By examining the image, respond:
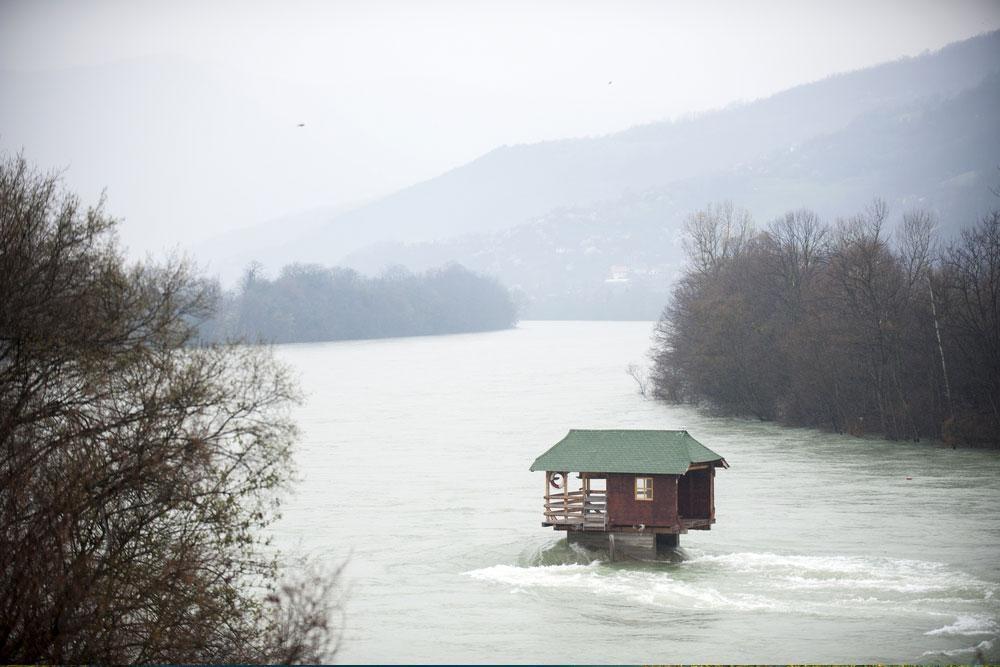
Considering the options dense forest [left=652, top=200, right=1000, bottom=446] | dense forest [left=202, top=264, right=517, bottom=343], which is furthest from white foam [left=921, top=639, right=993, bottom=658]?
dense forest [left=202, top=264, right=517, bottom=343]

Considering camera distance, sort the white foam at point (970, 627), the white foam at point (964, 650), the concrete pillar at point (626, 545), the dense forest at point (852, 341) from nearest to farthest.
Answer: the white foam at point (964, 650), the white foam at point (970, 627), the concrete pillar at point (626, 545), the dense forest at point (852, 341)

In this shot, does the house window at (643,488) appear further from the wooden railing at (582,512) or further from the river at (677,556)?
the river at (677,556)

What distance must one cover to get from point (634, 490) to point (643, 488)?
299 mm

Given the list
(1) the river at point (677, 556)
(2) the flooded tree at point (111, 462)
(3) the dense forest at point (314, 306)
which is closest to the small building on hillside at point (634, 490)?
(1) the river at point (677, 556)

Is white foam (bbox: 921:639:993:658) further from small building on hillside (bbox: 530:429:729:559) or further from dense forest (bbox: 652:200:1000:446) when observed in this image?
dense forest (bbox: 652:200:1000:446)

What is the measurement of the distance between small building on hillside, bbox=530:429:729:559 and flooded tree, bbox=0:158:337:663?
1894cm

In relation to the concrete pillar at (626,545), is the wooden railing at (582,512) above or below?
above

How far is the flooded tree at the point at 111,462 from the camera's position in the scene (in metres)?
17.0

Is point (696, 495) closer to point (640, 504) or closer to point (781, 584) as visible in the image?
point (640, 504)

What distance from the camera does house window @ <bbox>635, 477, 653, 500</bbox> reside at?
3736 cm

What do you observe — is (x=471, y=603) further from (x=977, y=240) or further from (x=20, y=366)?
(x=977, y=240)

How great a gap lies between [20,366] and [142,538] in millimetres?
3377

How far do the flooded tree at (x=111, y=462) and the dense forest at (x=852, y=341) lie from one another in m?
51.1

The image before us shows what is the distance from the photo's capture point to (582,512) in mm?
38062
